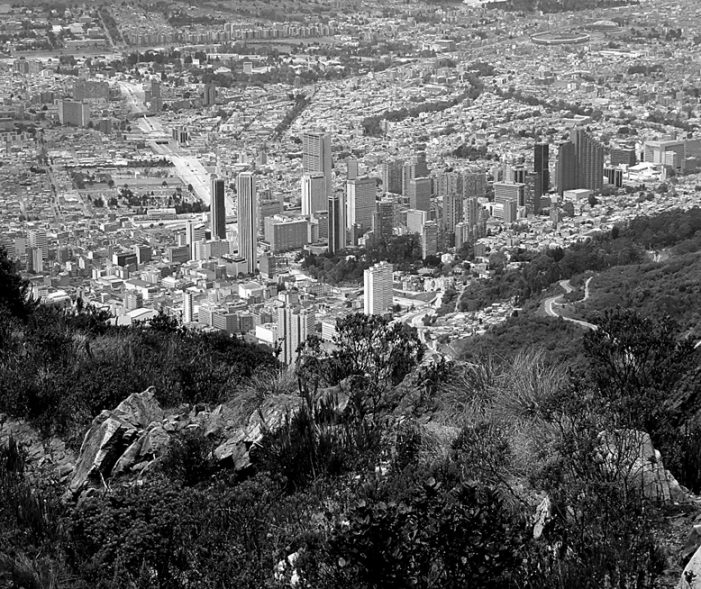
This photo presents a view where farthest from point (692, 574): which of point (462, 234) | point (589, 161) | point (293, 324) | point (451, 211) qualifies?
point (589, 161)

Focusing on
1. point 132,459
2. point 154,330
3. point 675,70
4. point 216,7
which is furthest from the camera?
point 216,7

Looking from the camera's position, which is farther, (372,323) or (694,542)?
(372,323)

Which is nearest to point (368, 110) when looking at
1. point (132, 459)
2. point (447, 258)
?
point (447, 258)

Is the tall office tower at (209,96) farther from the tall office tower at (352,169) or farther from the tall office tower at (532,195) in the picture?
the tall office tower at (532,195)

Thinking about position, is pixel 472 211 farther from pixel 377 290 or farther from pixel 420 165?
pixel 377 290

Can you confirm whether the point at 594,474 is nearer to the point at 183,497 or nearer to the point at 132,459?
the point at 183,497

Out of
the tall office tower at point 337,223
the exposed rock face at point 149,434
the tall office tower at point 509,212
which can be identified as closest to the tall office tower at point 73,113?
the tall office tower at point 337,223
